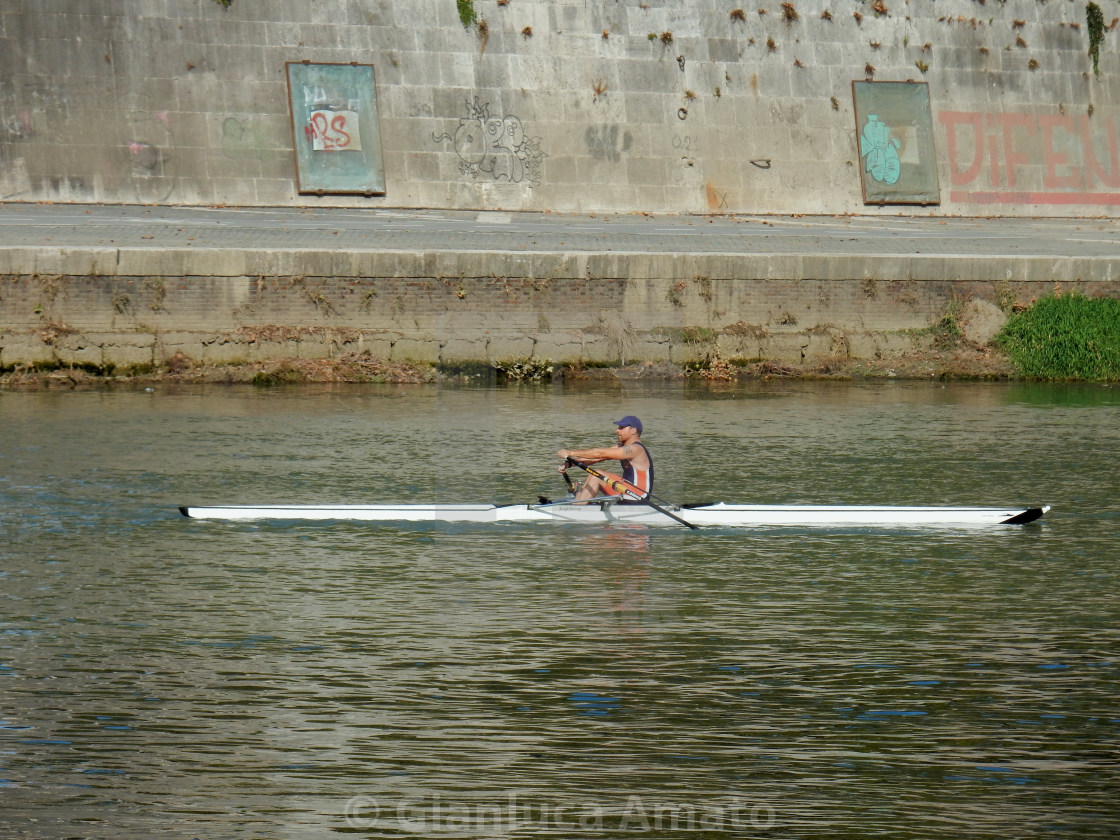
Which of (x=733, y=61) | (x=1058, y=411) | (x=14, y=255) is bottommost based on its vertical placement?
(x=1058, y=411)

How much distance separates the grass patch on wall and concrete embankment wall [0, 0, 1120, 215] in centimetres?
759

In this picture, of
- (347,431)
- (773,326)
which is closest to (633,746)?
(347,431)

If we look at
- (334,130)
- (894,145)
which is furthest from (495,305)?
(894,145)

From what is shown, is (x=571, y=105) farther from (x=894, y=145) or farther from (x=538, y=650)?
(x=538, y=650)

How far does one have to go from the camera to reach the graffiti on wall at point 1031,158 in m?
30.8

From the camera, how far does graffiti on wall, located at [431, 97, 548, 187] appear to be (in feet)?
92.4

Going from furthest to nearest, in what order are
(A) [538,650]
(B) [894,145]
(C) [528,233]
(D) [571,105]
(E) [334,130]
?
(B) [894,145], (D) [571,105], (E) [334,130], (C) [528,233], (A) [538,650]

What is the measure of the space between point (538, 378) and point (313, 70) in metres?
8.95

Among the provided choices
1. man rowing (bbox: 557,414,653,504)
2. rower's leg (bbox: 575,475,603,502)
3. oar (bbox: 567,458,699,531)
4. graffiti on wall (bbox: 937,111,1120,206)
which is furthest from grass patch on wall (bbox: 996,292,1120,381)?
rower's leg (bbox: 575,475,603,502)

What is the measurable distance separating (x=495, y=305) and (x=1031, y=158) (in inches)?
572

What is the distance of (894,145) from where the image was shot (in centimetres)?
3044

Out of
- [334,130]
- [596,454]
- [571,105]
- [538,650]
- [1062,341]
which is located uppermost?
[571,105]

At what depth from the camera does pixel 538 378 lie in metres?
21.8

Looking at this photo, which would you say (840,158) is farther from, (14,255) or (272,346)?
(14,255)
